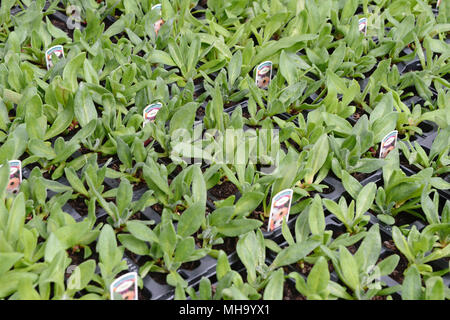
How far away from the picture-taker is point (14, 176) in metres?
1.28

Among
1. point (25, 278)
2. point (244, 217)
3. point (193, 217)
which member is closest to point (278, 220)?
point (244, 217)

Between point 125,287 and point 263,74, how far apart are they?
827 mm

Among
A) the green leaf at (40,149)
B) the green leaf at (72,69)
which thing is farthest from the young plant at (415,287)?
the green leaf at (72,69)

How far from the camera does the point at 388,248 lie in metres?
1.29

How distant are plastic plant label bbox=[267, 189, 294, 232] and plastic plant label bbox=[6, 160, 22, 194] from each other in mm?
548

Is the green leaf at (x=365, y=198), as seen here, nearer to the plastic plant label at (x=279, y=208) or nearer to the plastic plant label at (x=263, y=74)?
the plastic plant label at (x=279, y=208)

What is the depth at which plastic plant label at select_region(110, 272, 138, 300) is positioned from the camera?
41.8 inches

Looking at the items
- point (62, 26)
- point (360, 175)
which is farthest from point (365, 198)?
point (62, 26)

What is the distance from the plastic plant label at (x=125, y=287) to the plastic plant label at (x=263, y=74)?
789 millimetres

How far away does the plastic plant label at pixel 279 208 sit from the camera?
4.09 ft

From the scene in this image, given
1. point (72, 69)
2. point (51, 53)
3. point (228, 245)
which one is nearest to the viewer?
point (228, 245)

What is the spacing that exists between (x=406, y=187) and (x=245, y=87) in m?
0.55

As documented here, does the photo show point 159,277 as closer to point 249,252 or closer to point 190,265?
point 190,265

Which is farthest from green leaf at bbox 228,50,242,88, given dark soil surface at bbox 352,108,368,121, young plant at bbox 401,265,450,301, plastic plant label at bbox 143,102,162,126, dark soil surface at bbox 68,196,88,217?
young plant at bbox 401,265,450,301
